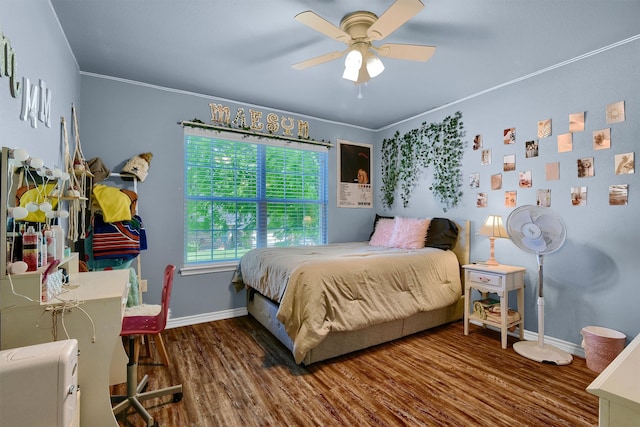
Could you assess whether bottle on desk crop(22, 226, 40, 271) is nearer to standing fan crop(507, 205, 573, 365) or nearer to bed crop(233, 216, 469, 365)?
bed crop(233, 216, 469, 365)

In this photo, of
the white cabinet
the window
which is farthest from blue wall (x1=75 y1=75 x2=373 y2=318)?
the white cabinet

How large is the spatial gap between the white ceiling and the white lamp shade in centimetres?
134

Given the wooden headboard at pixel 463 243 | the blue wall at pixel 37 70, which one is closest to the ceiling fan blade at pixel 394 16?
the blue wall at pixel 37 70

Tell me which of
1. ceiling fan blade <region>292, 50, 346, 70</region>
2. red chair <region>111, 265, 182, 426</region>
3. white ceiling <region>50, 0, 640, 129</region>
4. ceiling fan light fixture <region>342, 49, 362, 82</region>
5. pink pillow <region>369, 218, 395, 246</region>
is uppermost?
white ceiling <region>50, 0, 640, 129</region>

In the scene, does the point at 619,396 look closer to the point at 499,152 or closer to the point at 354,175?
the point at 499,152

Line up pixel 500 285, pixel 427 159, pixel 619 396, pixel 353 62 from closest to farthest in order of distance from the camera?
pixel 619 396, pixel 353 62, pixel 500 285, pixel 427 159

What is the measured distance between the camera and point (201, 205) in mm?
3336

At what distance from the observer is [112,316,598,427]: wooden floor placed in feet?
5.74

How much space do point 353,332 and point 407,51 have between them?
2.14 m

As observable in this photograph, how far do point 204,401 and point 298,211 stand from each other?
2400 mm

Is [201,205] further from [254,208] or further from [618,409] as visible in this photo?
[618,409]

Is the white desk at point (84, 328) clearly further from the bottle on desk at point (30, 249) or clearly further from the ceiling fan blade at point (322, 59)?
the ceiling fan blade at point (322, 59)

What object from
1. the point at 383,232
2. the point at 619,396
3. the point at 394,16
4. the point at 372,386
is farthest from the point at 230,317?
the point at 619,396

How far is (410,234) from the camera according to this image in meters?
3.52
